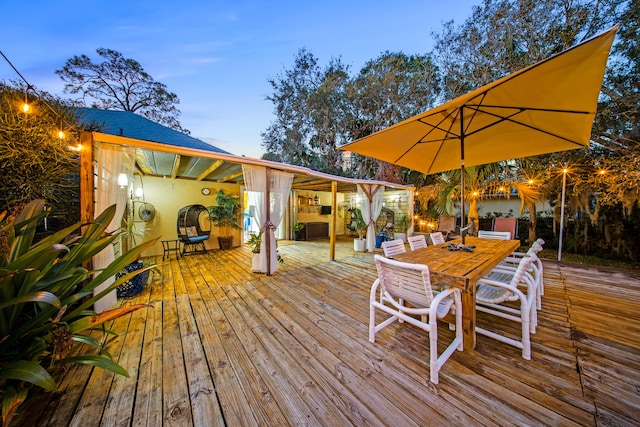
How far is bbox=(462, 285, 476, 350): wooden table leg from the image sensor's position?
1830 mm

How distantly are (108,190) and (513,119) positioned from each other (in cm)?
504

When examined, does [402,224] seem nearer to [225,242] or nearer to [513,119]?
[513,119]

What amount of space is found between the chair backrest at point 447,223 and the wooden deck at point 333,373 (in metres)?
3.73

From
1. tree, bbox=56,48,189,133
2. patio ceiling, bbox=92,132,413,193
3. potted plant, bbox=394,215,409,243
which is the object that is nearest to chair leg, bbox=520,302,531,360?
patio ceiling, bbox=92,132,413,193

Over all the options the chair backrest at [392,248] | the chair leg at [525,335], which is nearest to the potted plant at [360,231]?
the chair backrest at [392,248]

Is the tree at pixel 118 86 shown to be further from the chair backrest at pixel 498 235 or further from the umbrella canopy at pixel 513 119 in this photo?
the chair backrest at pixel 498 235

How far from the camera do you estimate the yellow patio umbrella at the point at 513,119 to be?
1.62 m

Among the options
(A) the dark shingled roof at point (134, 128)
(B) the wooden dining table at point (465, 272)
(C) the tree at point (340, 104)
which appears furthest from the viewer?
(C) the tree at point (340, 104)

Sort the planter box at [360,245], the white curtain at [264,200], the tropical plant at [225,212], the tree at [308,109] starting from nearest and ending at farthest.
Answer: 1. the white curtain at [264,200]
2. the planter box at [360,245]
3. the tropical plant at [225,212]
4. the tree at [308,109]

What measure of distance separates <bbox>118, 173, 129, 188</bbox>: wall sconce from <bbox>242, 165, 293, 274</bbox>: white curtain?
65.1 inches

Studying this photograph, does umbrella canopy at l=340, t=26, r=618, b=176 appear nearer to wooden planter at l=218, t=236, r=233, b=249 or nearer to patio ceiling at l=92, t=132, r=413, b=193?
patio ceiling at l=92, t=132, r=413, b=193

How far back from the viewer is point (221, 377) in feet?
5.27

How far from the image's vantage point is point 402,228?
7.52 metres

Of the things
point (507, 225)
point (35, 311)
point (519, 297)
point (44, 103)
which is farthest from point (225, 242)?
point (507, 225)
